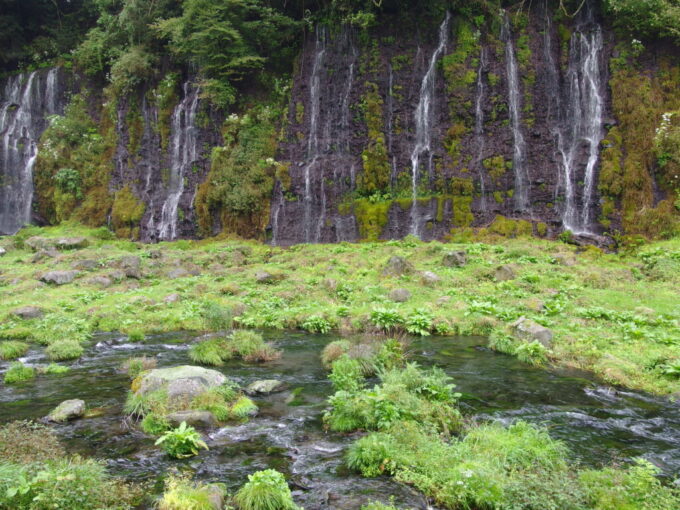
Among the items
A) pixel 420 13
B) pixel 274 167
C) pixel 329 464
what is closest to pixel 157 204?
pixel 274 167

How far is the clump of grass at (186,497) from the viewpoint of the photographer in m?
4.96

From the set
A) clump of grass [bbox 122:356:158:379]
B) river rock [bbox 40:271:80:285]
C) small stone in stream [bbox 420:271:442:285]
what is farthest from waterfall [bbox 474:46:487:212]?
river rock [bbox 40:271:80:285]

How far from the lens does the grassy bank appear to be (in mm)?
11039

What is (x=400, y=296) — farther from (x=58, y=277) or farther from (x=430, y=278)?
(x=58, y=277)

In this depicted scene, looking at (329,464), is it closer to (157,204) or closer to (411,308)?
(411,308)

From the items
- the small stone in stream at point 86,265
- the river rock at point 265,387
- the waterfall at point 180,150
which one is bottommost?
the river rock at point 265,387

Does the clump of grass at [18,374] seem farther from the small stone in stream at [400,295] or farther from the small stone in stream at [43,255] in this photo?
the small stone in stream at [43,255]

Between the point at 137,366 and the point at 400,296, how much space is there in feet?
27.3

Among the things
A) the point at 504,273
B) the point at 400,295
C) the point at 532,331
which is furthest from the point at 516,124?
the point at 532,331

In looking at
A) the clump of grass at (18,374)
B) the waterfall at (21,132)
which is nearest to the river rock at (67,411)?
the clump of grass at (18,374)

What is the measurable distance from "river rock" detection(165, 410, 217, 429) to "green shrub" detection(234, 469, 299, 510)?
2229 millimetres

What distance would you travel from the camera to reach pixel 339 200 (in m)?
26.6

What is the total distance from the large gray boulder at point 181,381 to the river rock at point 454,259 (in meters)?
11.7

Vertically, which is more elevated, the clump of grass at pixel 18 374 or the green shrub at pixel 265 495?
the green shrub at pixel 265 495
